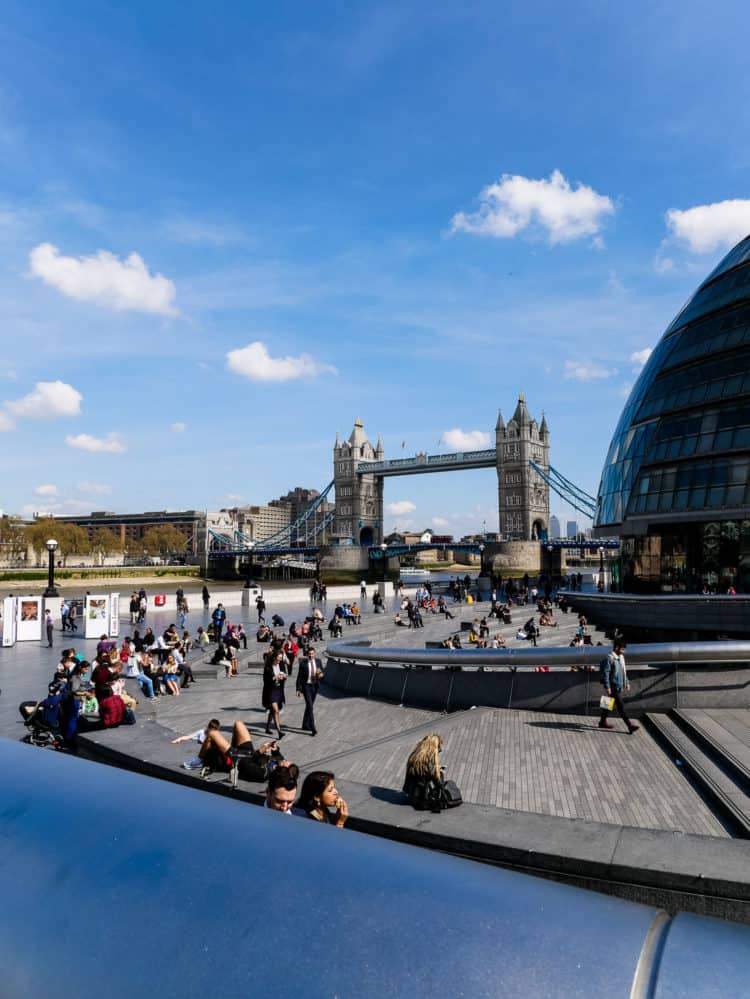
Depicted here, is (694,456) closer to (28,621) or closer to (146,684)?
(146,684)

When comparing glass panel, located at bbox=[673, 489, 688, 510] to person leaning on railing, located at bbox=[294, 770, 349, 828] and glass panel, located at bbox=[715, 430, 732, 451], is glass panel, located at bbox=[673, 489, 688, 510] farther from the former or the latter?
person leaning on railing, located at bbox=[294, 770, 349, 828]

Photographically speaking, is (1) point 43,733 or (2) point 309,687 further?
(2) point 309,687

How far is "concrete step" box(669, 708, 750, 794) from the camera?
26.6 ft

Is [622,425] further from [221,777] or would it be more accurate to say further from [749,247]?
[221,777]

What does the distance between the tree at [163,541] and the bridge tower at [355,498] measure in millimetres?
48376

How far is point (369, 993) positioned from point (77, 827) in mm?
1022

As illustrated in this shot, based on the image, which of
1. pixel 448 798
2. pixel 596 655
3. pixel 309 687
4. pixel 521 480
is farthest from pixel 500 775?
pixel 521 480

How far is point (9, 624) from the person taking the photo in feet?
77.5

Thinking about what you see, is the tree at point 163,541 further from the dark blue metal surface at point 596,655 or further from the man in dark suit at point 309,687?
the dark blue metal surface at point 596,655

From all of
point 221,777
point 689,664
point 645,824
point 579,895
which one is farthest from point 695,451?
point 579,895

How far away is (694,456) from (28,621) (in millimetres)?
23278

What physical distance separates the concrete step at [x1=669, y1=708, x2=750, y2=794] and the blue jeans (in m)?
10.4

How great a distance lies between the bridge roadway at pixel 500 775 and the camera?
4824 millimetres

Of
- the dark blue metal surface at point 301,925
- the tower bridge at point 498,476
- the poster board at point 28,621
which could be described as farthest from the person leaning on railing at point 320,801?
the tower bridge at point 498,476
